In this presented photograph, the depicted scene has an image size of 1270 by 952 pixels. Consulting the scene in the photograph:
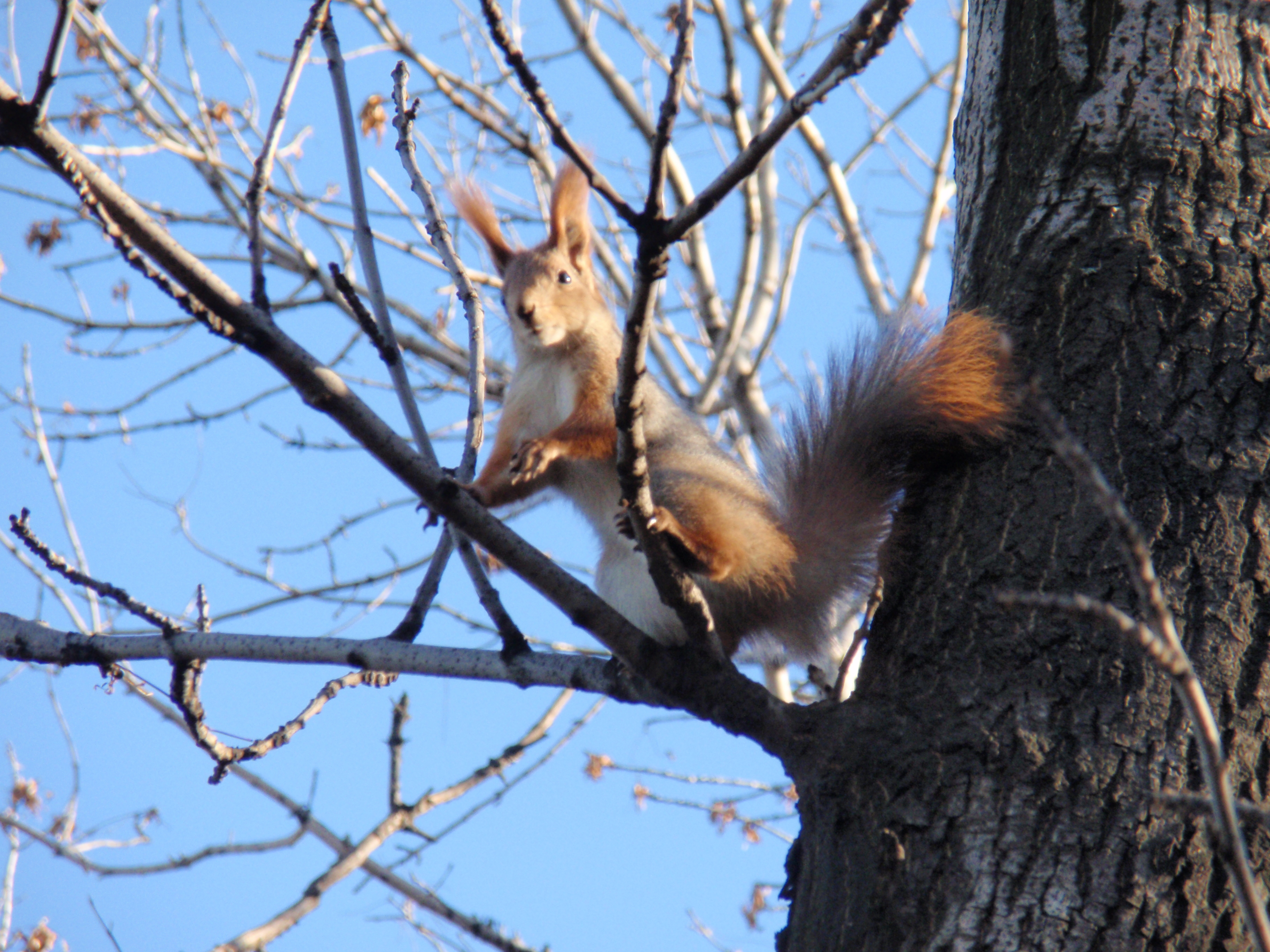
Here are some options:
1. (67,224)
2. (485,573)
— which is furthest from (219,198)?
(485,573)

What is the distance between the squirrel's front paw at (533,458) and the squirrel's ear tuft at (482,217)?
95cm

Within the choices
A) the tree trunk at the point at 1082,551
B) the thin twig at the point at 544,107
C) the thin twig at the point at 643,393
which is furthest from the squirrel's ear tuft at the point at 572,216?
the thin twig at the point at 544,107

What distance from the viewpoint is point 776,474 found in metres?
2.31

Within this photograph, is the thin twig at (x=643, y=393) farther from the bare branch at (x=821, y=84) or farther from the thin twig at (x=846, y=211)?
the thin twig at (x=846, y=211)

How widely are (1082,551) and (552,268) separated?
166cm

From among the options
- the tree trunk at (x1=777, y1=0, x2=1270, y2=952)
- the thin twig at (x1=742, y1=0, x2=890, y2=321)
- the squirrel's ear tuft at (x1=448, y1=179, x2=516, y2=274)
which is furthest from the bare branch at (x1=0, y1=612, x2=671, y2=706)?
the thin twig at (x1=742, y1=0, x2=890, y2=321)

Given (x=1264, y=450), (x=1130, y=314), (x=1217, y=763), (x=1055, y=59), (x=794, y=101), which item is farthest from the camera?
(x=1055, y=59)

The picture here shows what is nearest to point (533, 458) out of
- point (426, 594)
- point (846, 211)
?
point (426, 594)

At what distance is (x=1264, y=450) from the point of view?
1549 mm

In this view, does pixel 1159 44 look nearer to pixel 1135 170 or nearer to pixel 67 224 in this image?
pixel 1135 170

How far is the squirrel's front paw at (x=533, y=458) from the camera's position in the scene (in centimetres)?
208

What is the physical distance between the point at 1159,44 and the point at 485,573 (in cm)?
148

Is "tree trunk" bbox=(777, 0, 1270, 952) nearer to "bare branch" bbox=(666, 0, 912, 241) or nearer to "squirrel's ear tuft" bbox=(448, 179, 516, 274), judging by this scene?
"bare branch" bbox=(666, 0, 912, 241)

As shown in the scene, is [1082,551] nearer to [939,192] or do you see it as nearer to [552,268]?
[552,268]
